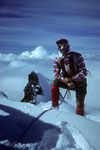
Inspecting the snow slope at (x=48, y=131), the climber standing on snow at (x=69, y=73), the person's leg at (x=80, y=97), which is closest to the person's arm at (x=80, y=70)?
the climber standing on snow at (x=69, y=73)

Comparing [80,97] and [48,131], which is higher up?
[80,97]

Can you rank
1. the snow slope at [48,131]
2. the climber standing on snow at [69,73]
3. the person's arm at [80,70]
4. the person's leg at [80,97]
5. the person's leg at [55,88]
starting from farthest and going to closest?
the person's leg at [55,88] < the person's leg at [80,97] < the climber standing on snow at [69,73] < the person's arm at [80,70] < the snow slope at [48,131]

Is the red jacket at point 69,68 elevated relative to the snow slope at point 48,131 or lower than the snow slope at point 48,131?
elevated

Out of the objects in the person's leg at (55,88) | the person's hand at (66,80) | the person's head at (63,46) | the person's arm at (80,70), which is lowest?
the person's leg at (55,88)

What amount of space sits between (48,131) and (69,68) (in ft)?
8.79

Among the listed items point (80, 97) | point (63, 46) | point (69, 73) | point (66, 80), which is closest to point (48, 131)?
point (66, 80)

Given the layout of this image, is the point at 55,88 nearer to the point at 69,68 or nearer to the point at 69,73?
the point at 69,73

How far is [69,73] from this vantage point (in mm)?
5246

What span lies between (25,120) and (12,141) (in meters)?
0.88

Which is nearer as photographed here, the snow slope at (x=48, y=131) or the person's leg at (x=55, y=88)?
the snow slope at (x=48, y=131)

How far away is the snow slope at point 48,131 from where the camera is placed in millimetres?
2666

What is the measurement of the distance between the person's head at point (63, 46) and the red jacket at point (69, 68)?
171mm

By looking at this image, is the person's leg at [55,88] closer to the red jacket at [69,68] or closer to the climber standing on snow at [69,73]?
the climber standing on snow at [69,73]

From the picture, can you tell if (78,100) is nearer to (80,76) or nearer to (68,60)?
(80,76)
